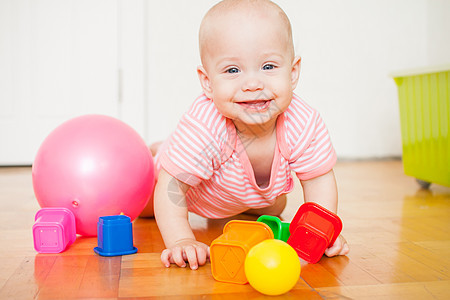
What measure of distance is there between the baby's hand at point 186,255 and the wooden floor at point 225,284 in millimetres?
13

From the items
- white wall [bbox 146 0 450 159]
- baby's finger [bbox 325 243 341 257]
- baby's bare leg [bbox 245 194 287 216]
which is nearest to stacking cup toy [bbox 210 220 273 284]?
baby's finger [bbox 325 243 341 257]

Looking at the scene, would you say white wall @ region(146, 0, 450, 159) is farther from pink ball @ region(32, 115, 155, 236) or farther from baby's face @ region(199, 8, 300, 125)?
baby's face @ region(199, 8, 300, 125)

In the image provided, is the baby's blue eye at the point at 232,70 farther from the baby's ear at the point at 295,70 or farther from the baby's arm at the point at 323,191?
the baby's arm at the point at 323,191

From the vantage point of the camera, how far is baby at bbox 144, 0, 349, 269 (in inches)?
33.3

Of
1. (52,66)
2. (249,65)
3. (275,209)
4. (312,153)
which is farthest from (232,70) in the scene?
(52,66)

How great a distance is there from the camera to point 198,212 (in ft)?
3.78

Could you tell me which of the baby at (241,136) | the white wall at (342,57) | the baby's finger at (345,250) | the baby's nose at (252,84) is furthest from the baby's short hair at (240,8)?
the white wall at (342,57)

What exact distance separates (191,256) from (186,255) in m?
0.01

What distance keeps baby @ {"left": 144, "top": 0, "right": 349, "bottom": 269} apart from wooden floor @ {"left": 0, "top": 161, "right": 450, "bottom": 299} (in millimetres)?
59

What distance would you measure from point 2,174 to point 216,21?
1619 millimetres

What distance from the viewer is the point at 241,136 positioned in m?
0.99

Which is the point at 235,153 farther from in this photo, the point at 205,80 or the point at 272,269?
the point at 272,269

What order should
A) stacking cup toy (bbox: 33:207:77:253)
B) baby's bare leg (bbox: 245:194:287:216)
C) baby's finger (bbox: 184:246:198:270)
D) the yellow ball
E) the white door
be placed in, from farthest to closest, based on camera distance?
the white door
baby's bare leg (bbox: 245:194:287:216)
stacking cup toy (bbox: 33:207:77:253)
baby's finger (bbox: 184:246:198:270)
the yellow ball

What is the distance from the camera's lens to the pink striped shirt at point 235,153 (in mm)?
947
